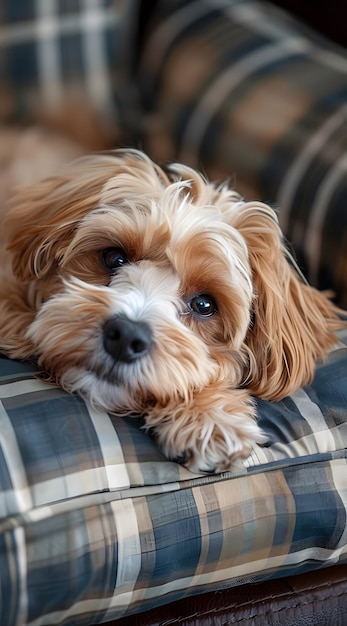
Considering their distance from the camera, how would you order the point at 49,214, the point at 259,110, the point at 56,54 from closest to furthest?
the point at 49,214 → the point at 259,110 → the point at 56,54

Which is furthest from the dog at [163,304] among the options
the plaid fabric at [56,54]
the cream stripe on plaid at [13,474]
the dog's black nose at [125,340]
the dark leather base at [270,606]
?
the plaid fabric at [56,54]

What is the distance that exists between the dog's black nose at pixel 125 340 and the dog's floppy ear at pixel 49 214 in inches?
10.0

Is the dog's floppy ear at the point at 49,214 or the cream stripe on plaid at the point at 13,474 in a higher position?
the dog's floppy ear at the point at 49,214

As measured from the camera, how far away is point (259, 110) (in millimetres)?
2145

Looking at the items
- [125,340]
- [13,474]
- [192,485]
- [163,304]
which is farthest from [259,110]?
[13,474]

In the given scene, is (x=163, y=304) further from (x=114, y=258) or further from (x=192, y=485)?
(x=192, y=485)

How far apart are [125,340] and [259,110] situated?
3.63 ft

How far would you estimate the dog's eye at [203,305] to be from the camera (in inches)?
58.4

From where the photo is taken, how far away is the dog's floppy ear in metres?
1.49

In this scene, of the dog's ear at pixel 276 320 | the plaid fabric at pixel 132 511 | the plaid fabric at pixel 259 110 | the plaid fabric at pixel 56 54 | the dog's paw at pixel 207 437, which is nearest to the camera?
the plaid fabric at pixel 132 511

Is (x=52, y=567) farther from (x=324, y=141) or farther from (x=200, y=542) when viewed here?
(x=324, y=141)

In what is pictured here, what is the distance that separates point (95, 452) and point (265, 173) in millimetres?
1117

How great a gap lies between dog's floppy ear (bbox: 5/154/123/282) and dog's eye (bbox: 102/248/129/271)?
8cm

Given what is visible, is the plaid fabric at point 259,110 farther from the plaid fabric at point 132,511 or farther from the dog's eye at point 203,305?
the plaid fabric at point 132,511
